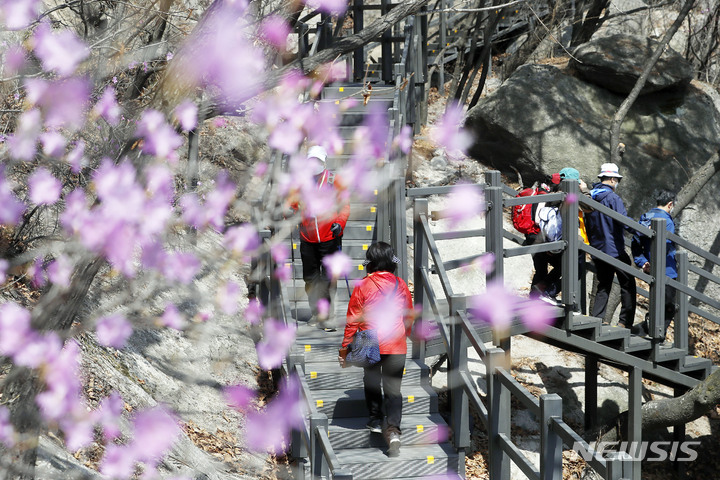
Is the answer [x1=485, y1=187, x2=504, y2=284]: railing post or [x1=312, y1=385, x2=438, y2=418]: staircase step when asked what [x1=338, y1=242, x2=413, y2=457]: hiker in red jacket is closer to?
[x1=312, y1=385, x2=438, y2=418]: staircase step

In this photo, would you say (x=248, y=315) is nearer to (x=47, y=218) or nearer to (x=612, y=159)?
(x=47, y=218)

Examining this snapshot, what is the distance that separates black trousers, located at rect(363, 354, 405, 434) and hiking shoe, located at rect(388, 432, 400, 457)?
35 millimetres

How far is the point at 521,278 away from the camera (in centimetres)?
1222

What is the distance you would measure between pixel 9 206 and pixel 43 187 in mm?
1330

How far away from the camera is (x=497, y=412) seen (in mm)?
6074

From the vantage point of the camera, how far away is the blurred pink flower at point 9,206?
611 centimetres

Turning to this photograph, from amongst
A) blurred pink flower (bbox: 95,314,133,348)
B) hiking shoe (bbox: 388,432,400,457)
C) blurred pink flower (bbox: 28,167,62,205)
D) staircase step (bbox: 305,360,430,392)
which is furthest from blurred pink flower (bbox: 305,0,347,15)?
hiking shoe (bbox: 388,432,400,457)

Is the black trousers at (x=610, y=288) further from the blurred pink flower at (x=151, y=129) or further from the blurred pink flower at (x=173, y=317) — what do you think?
the blurred pink flower at (x=151, y=129)

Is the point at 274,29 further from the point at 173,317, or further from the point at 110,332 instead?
the point at 173,317

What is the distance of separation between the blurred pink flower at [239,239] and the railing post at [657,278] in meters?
4.76

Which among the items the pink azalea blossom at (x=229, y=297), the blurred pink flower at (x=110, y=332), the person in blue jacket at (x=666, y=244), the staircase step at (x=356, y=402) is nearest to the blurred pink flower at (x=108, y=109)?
the blurred pink flower at (x=110, y=332)

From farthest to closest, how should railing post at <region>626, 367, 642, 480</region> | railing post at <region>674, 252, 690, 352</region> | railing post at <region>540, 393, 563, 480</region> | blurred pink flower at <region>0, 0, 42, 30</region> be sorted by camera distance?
railing post at <region>626, 367, 642, 480</region>, railing post at <region>674, 252, 690, 352</region>, railing post at <region>540, 393, 563, 480</region>, blurred pink flower at <region>0, 0, 42, 30</region>

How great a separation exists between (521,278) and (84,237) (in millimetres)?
8984

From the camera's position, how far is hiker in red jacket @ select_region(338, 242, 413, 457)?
19.2ft
